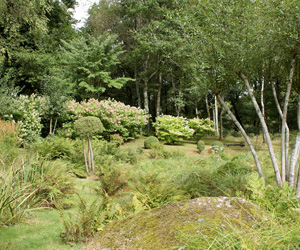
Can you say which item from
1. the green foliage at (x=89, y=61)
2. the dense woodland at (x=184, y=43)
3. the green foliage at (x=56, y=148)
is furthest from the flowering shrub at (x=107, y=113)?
the green foliage at (x=56, y=148)

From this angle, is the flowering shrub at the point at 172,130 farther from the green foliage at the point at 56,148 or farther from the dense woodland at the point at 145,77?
the green foliage at the point at 56,148

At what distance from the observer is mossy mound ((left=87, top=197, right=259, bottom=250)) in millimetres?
1395

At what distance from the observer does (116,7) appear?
20.7m

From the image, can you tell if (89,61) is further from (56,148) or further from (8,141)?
(8,141)

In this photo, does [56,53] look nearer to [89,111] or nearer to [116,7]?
[116,7]

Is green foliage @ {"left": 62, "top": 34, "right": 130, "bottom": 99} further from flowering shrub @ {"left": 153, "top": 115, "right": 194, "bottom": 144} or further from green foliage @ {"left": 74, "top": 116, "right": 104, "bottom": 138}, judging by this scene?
green foliage @ {"left": 74, "top": 116, "right": 104, "bottom": 138}

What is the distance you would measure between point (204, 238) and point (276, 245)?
1.31 ft

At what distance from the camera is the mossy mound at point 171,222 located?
1395 mm

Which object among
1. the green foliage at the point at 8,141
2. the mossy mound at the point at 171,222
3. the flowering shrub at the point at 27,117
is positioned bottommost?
the mossy mound at the point at 171,222

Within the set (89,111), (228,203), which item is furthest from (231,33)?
(89,111)

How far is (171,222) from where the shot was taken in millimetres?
1516

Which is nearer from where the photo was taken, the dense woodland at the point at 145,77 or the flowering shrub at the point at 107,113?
the dense woodland at the point at 145,77

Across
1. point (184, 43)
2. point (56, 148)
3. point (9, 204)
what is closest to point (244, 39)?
point (184, 43)

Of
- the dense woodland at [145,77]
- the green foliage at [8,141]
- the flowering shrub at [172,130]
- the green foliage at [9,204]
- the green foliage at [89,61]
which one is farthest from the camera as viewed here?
the green foliage at [89,61]
